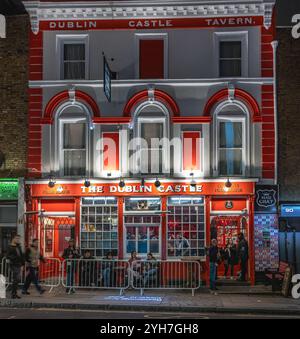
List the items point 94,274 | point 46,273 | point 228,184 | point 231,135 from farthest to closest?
point 231,135 → point 228,184 → point 46,273 → point 94,274

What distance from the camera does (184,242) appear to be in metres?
24.3

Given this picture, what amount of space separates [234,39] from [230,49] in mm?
388

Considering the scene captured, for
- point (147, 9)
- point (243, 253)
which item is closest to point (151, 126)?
point (147, 9)

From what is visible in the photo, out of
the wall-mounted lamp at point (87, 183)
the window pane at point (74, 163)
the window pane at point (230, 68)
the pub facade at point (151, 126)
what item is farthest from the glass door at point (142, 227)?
the window pane at point (230, 68)

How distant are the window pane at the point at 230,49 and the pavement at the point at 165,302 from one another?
28.5 ft

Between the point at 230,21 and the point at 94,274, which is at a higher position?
the point at 230,21

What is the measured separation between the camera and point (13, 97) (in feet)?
83.1

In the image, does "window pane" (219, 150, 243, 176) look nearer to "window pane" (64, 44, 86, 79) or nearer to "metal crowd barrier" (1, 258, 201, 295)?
"metal crowd barrier" (1, 258, 201, 295)

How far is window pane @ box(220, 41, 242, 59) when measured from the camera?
2488cm

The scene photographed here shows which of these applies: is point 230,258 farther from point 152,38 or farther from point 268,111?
point 152,38

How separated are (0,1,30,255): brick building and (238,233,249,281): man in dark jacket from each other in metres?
8.27

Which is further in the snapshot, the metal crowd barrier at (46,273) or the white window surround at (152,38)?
the white window surround at (152,38)

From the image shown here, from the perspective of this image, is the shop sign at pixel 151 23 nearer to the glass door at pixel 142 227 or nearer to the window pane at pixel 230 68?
the window pane at pixel 230 68

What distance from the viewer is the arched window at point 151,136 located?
80.3 feet
